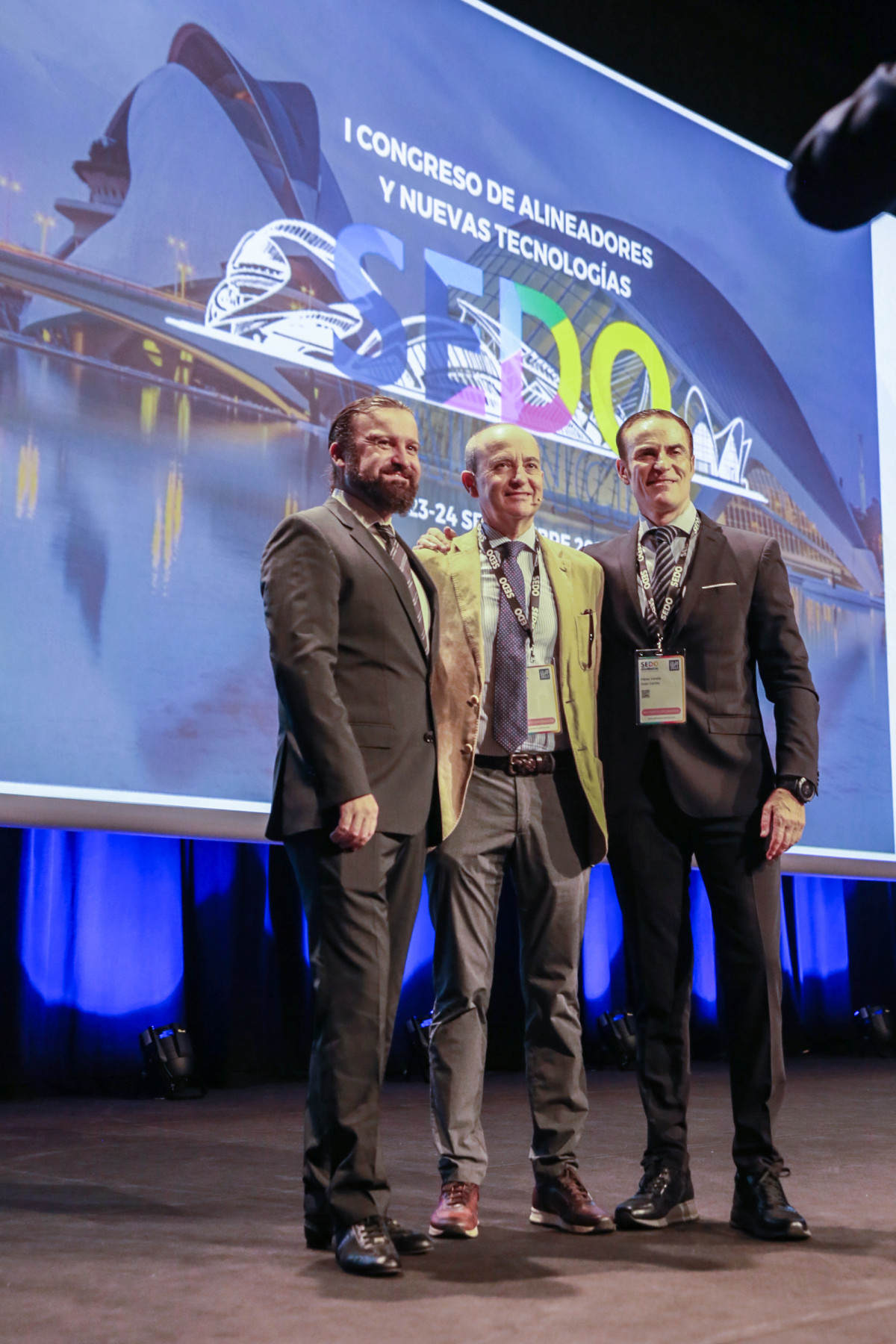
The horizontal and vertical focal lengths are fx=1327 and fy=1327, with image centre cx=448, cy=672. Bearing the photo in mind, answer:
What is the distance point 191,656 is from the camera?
3.47 m

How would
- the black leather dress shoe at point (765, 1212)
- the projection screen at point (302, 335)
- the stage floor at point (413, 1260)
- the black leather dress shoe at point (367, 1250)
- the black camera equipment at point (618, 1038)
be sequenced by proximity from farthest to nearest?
the black camera equipment at point (618, 1038), the projection screen at point (302, 335), the black leather dress shoe at point (765, 1212), the black leather dress shoe at point (367, 1250), the stage floor at point (413, 1260)

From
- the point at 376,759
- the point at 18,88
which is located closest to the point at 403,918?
the point at 376,759

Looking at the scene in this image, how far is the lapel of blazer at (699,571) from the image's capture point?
2318mm

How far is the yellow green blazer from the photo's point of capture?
86.0 inches

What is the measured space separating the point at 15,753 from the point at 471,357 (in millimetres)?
1897

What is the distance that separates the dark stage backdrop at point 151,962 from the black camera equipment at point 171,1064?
5.1 inches

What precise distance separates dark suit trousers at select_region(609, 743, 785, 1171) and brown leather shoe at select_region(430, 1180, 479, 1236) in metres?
0.32

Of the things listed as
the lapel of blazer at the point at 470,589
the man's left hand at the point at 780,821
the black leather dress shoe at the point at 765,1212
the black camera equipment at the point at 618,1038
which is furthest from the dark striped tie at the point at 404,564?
the black camera equipment at the point at 618,1038

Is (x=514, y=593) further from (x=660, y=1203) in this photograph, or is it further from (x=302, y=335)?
(x=302, y=335)

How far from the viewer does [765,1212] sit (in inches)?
79.0

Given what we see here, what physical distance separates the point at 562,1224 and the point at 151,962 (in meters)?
2.47

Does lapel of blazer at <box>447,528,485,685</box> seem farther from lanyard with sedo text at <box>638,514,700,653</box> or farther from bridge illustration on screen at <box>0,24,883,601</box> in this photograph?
bridge illustration on screen at <box>0,24,883,601</box>

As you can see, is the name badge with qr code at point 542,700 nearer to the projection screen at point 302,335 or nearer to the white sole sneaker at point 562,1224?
the white sole sneaker at point 562,1224

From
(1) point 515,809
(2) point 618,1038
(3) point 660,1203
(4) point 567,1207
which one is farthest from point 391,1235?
(2) point 618,1038
